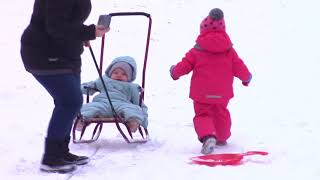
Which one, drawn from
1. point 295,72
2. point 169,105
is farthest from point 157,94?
point 295,72

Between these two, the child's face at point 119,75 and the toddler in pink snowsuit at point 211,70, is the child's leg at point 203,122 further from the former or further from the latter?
the child's face at point 119,75

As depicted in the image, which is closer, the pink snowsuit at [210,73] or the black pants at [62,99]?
the black pants at [62,99]

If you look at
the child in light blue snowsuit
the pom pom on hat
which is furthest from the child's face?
the pom pom on hat

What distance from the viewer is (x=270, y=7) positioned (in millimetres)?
12984

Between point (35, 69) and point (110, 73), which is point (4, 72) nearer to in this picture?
point (110, 73)

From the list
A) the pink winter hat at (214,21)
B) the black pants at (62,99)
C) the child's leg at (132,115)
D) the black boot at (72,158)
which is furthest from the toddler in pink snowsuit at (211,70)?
the black pants at (62,99)

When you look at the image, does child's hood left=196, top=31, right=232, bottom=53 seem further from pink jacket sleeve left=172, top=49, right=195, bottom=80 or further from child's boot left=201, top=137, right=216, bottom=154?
child's boot left=201, top=137, right=216, bottom=154

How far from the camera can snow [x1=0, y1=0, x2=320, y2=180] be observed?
16.7ft

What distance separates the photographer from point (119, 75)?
6.23 metres

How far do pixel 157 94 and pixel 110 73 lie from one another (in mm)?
2140

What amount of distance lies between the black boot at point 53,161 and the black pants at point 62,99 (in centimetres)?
5

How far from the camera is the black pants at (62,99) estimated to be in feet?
15.6

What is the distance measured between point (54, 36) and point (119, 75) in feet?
5.65

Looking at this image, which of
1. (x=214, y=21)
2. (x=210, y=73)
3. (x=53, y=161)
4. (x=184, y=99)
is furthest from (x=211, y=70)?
(x=184, y=99)
